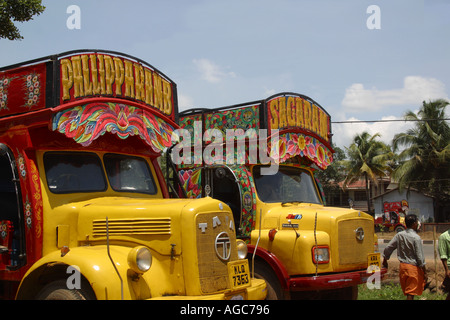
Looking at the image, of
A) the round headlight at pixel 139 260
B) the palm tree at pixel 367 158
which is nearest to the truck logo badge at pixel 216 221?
the round headlight at pixel 139 260

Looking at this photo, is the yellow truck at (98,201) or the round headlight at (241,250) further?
the round headlight at (241,250)

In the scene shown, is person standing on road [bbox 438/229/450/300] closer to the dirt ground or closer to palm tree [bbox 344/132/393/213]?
the dirt ground

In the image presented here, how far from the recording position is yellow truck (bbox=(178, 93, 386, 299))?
23.3 feet

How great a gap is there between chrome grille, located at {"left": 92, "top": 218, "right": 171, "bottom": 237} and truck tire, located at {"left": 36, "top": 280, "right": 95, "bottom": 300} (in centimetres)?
70

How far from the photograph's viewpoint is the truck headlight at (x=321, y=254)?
23.0ft

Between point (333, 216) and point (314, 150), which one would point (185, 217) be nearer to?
point (333, 216)

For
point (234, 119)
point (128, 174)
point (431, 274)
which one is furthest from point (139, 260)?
point (431, 274)

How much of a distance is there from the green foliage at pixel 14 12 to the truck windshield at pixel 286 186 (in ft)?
23.2

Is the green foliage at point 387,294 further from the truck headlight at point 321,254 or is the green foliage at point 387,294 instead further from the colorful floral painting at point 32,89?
the colorful floral painting at point 32,89

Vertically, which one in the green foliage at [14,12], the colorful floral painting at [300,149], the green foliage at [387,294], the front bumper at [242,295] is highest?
the green foliage at [14,12]

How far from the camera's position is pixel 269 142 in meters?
8.30

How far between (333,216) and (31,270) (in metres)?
4.20

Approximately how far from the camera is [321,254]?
709 cm
